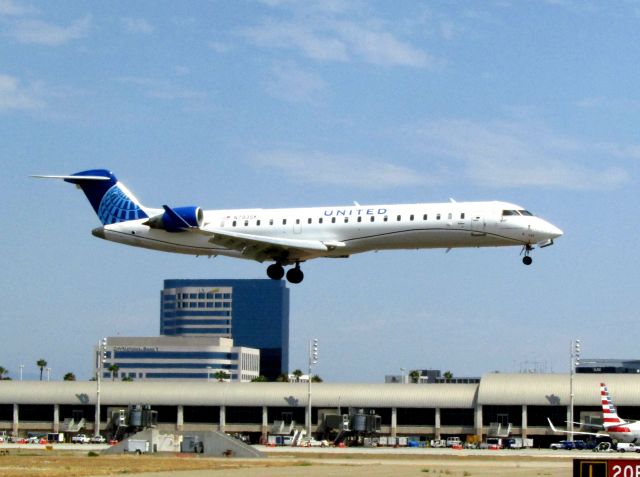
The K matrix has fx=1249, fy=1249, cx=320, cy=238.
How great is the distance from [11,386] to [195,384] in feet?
58.0

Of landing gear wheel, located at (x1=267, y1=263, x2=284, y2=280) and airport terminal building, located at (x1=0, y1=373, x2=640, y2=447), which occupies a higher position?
landing gear wheel, located at (x1=267, y1=263, x2=284, y2=280)

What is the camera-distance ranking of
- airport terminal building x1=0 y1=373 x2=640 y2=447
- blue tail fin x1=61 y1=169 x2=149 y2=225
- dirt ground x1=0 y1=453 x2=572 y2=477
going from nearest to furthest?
dirt ground x1=0 y1=453 x2=572 y2=477 → blue tail fin x1=61 y1=169 x2=149 y2=225 → airport terminal building x1=0 y1=373 x2=640 y2=447

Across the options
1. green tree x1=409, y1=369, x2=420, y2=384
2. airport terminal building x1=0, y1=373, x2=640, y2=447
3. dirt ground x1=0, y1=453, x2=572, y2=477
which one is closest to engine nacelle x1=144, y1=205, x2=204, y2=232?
dirt ground x1=0, y1=453, x2=572, y2=477

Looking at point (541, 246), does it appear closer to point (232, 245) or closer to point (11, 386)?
point (232, 245)

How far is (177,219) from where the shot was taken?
6438 centimetres

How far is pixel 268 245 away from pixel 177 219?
16.7 feet

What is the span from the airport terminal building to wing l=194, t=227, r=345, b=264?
45.5 meters

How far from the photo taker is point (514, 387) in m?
110

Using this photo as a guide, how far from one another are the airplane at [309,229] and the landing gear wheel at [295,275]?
0.05 metres

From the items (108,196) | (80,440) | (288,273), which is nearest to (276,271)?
(288,273)

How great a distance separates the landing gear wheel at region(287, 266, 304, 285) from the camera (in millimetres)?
66938

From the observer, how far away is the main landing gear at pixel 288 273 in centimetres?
6562

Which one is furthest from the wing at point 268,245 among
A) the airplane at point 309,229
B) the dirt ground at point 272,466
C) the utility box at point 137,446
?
the utility box at point 137,446

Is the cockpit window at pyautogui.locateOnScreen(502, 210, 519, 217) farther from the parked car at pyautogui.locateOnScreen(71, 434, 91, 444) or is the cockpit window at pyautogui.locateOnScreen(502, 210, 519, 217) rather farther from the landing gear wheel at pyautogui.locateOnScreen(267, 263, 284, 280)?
the parked car at pyautogui.locateOnScreen(71, 434, 91, 444)
